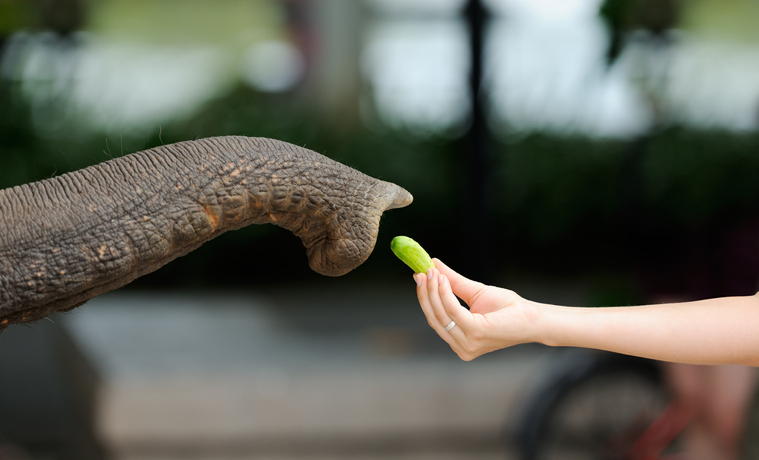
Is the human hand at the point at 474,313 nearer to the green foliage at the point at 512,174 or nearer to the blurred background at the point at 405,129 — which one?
the blurred background at the point at 405,129

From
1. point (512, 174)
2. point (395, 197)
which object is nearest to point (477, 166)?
point (512, 174)

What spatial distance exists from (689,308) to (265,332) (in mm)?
2897

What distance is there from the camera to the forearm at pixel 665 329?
743 mm

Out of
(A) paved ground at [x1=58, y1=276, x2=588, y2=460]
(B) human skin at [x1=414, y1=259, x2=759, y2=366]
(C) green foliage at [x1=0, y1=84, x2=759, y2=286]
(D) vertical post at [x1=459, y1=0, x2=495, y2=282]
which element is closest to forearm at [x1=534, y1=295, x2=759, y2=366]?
(B) human skin at [x1=414, y1=259, x2=759, y2=366]

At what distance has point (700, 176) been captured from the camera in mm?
3965

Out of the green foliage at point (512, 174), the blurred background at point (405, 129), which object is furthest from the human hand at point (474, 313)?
the green foliage at point (512, 174)

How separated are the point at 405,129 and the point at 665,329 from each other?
10.8 ft

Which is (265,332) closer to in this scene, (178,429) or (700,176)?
(178,429)

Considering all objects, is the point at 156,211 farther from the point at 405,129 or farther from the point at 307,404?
the point at 405,129

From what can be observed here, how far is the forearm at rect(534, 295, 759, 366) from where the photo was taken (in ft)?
2.44

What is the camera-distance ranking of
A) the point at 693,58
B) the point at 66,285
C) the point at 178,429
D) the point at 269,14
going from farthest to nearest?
the point at 269,14
the point at 693,58
the point at 178,429
the point at 66,285

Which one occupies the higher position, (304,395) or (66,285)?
(66,285)

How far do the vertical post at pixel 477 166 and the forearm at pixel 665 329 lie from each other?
2.78m

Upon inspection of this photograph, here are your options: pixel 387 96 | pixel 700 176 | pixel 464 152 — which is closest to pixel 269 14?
pixel 387 96
